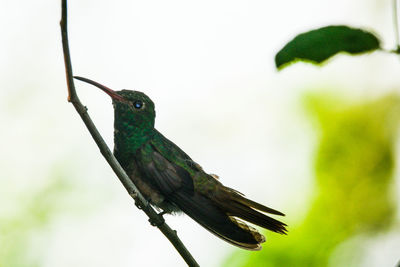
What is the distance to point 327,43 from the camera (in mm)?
1236

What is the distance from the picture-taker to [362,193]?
5.98 metres

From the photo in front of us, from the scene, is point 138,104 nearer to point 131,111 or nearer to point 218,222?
point 131,111

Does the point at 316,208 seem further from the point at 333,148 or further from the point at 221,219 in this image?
the point at 221,219

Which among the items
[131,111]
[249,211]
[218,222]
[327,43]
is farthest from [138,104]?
[327,43]

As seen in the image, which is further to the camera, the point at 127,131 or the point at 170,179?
the point at 127,131

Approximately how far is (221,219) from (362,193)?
85.6 inches

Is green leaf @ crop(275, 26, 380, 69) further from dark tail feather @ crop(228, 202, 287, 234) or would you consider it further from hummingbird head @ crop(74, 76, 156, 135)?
hummingbird head @ crop(74, 76, 156, 135)

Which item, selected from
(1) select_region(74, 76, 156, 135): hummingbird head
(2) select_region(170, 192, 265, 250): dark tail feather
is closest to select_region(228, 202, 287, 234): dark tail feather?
(2) select_region(170, 192, 265, 250): dark tail feather

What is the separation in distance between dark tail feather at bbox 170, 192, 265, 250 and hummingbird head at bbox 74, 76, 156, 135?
2.76 ft

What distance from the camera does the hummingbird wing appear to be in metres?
4.51

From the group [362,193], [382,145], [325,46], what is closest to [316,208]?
[362,193]

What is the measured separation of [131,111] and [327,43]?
4124 millimetres

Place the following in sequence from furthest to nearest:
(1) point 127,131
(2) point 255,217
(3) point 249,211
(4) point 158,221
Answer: (1) point 127,131, (3) point 249,211, (2) point 255,217, (4) point 158,221

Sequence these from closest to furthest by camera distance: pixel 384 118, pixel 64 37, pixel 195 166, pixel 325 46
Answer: pixel 325 46, pixel 64 37, pixel 195 166, pixel 384 118
